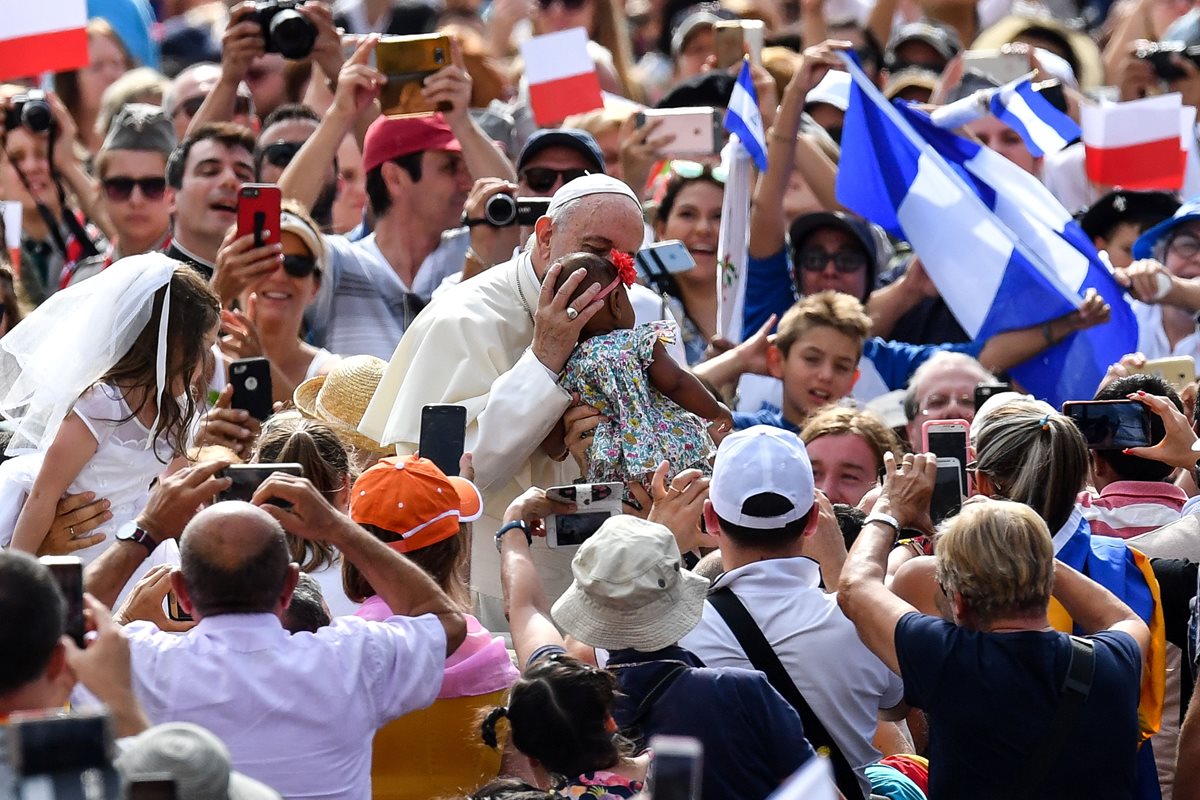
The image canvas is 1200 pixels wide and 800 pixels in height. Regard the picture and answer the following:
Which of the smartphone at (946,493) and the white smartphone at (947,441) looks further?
the white smartphone at (947,441)

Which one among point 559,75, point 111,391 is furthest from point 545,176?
point 111,391

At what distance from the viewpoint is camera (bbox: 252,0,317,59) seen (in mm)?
7941

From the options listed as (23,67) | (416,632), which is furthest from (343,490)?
(23,67)

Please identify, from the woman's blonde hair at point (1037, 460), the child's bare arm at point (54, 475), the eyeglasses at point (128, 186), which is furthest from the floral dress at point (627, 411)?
the eyeglasses at point (128, 186)

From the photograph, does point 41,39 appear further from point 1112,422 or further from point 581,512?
point 1112,422

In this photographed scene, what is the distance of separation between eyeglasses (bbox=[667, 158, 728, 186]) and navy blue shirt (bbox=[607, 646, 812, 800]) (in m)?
4.23

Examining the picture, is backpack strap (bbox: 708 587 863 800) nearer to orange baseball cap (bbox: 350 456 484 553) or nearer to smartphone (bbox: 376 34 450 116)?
orange baseball cap (bbox: 350 456 484 553)

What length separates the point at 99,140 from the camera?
9.98m

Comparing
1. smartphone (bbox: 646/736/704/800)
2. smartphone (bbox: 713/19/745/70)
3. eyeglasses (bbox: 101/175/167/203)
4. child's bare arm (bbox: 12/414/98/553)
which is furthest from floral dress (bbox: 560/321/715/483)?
smartphone (bbox: 713/19/745/70)

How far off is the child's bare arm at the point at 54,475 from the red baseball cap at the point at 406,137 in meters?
2.71

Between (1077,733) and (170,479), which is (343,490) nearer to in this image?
(170,479)

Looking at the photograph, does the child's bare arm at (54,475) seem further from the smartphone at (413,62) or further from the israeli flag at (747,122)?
the israeli flag at (747,122)

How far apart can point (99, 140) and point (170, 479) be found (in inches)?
244

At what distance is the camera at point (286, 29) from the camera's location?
7941 millimetres
